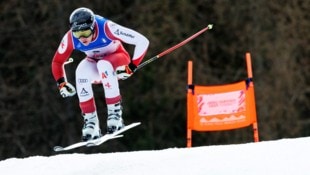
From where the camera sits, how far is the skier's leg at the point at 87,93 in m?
9.41

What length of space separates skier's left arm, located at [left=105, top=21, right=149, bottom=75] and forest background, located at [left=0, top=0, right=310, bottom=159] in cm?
858

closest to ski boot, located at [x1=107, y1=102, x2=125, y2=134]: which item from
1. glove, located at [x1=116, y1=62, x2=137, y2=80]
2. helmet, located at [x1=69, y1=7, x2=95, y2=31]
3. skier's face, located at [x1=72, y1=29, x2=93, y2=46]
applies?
glove, located at [x1=116, y1=62, x2=137, y2=80]

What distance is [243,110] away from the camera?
1218cm

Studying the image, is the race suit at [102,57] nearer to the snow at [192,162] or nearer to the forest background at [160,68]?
the snow at [192,162]

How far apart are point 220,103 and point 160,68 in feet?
19.6

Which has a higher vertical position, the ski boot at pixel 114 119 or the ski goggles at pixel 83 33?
the ski goggles at pixel 83 33

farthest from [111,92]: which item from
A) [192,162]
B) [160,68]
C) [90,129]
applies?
[160,68]

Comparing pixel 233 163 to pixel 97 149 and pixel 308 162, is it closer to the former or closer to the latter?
pixel 308 162

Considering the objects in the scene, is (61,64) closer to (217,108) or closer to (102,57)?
(102,57)

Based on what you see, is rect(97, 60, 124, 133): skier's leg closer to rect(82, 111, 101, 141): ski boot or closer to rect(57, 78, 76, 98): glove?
rect(82, 111, 101, 141): ski boot

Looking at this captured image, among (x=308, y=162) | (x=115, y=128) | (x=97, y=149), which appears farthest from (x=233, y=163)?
(x=97, y=149)

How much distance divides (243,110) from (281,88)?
21.0ft

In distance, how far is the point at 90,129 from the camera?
31.0ft

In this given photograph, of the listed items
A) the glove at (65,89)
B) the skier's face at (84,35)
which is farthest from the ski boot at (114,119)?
the skier's face at (84,35)
